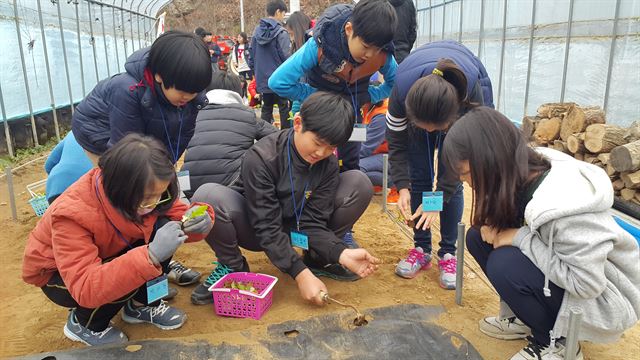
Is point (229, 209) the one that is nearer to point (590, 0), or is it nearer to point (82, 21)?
point (590, 0)

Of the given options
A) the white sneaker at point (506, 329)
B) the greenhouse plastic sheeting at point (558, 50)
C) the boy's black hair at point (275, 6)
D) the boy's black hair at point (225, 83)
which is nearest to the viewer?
the white sneaker at point (506, 329)

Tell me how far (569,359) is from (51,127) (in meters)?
7.99

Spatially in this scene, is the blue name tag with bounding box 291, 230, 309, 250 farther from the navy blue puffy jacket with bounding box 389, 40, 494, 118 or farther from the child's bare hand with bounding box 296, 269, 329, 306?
the navy blue puffy jacket with bounding box 389, 40, 494, 118

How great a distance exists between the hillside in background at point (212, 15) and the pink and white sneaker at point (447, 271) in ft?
89.0

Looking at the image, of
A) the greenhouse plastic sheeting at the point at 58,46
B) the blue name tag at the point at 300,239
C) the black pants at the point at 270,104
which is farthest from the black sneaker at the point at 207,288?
the greenhouse plastic sheeting at the point at 58,46

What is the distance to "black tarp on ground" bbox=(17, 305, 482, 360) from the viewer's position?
6.31 ft

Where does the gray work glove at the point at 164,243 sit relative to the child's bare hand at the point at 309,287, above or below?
above

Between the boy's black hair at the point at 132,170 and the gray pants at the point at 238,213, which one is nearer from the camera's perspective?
the boy's black hair at the point at 132,170

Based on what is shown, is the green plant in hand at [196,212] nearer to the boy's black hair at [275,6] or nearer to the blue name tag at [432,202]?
the blue name tag at [432,202]

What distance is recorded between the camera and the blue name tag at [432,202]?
2498mm

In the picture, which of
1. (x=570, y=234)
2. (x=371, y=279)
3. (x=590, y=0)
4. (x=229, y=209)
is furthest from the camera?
(x=590, y=0)

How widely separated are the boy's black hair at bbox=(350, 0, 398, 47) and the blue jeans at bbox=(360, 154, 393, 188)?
2133 millimetres

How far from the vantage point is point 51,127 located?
7.66 m

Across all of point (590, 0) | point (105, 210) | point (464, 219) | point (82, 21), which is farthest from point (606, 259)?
point (82, 21)
